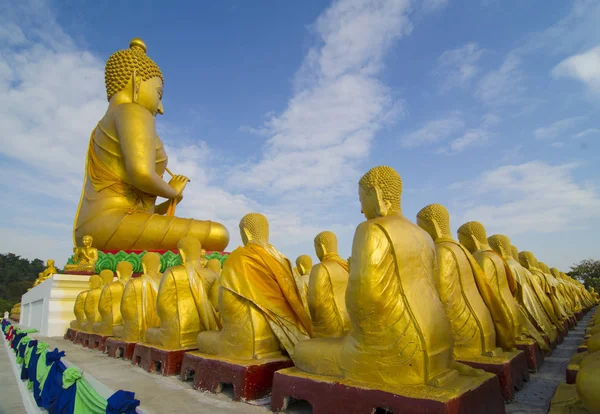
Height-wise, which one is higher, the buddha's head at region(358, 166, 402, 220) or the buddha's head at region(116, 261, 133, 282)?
the buddha's head at region(358, 166, 402, 220)

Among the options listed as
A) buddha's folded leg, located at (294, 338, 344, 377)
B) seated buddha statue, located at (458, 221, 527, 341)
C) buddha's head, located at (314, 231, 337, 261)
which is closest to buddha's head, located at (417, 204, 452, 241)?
seated buddha statue, located at (458, 221, 527, 341)

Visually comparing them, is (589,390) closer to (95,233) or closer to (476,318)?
(476,318)

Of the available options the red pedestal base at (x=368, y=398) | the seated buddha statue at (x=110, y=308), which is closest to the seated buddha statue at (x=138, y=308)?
the seated buddha statue at (x=110, y=308)

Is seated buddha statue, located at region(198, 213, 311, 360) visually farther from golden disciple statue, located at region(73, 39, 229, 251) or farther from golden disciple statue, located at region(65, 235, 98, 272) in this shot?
golden disciple statue, located at region(65, 235, 98, 272)

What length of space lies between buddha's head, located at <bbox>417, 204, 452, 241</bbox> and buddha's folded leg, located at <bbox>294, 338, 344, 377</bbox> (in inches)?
68.8

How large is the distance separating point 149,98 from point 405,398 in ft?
39.3

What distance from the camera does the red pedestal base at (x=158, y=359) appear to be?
451 cm

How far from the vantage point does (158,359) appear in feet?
15.3

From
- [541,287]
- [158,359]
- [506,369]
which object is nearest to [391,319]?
[506,369]

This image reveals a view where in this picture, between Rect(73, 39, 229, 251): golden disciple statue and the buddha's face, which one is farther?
the buddha's face

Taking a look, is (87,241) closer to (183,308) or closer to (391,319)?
(183,308)

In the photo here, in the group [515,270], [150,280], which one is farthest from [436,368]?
[150,280]

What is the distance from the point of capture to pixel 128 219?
1073 cm

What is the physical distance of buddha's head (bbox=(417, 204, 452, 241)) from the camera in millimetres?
4051
